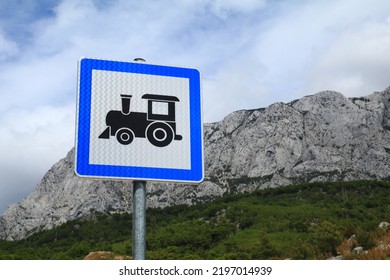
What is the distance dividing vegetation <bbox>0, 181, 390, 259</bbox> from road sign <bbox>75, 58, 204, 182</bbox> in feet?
122

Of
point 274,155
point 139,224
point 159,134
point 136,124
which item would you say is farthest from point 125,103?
point 274,155

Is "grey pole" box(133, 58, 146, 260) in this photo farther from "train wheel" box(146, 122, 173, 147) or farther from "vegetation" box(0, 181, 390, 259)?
"vegetation" box(0, 181, 390, 259)

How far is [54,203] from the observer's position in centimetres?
19500

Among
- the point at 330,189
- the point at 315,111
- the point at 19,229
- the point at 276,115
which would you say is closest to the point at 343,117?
the point at 315,111

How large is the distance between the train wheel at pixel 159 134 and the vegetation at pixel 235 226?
3737cm

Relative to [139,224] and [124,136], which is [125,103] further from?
[139,224]

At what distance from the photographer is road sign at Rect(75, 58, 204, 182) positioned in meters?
4.04

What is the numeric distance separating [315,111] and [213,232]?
109148 millimetres

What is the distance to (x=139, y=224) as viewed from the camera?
3.79 metres

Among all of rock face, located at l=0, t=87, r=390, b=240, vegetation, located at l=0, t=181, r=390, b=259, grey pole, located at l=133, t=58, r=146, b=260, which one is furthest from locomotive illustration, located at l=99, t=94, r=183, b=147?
rock face, located at l=0, t=87, r=390, b=240

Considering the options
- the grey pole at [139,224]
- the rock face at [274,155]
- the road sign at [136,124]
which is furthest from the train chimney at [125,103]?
the rock face at [274,155]

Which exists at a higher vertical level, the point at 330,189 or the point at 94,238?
the point at 330,189

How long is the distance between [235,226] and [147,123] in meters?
82.2
